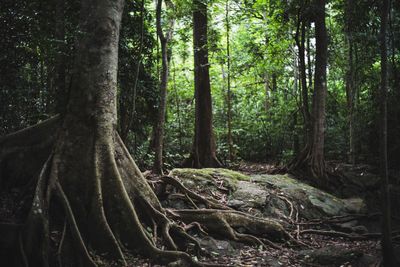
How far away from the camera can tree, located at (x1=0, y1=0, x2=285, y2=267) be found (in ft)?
15.5

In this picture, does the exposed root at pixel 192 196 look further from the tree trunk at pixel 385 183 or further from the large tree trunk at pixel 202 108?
the large tree trunk at pixel 202 108

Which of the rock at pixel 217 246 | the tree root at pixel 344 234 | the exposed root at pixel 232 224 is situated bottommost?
the tree root at pixel 344 234

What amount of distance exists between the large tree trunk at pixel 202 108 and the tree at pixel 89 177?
5613 mm

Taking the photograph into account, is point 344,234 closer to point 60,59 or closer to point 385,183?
point 385,183

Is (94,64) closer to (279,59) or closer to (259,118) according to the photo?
(279,59)

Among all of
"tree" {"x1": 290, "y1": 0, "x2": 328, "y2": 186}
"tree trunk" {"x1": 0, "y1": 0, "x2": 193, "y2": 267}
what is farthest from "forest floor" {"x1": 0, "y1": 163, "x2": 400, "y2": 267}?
"tree" {"x1": 290, "y1": 0, "x2": 328, "y2": 186}

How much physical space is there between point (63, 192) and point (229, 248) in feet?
9.39

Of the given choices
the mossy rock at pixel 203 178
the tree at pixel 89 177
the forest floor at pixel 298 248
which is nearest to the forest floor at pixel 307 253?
the forest floor at pixel 298 248

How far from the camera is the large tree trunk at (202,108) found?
11781mm

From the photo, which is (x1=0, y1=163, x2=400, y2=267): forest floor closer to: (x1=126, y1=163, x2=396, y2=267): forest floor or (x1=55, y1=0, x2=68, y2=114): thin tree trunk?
(x1=126, y1=163, x2=396, y2=267): forest floor

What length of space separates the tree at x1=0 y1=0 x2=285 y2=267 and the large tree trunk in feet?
18.4

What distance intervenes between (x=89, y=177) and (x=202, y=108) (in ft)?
23.9

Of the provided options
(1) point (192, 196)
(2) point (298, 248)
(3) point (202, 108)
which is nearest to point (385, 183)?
(2) point (298, 248)

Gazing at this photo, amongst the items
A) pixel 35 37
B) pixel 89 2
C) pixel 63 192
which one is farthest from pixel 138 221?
pixel 35 37
